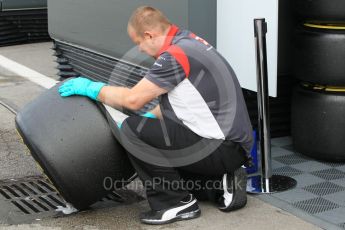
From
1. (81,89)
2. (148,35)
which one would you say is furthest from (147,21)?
(81,89)

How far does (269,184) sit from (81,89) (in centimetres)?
140

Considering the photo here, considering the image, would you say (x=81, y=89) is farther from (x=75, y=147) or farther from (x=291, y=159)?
(x=291, y=159)

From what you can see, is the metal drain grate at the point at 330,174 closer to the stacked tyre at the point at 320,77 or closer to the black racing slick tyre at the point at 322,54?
the stacked tyre at the point at 320,77

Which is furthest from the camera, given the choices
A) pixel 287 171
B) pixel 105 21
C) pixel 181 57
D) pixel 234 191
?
pixel 105 21

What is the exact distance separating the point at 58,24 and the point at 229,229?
4177 mm

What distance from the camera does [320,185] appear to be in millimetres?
4543

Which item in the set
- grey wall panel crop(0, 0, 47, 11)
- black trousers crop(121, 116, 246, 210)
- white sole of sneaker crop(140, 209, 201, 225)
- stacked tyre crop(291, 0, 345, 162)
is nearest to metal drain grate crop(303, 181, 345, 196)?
stacked tyre crop(291, 0, 345, 162)

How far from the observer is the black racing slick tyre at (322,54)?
4.65m

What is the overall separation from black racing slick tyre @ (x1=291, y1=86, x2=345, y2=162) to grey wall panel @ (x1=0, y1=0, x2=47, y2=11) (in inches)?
275

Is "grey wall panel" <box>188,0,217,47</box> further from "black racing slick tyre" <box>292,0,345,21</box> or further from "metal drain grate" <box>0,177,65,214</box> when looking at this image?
"metal drain grate" <box>0,177,65,214</box>

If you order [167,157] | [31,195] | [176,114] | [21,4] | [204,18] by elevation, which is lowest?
[31,195]

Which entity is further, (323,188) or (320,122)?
(320,122)

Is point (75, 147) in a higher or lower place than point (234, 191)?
higher

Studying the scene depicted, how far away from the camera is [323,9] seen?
4617 mm
